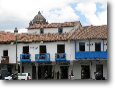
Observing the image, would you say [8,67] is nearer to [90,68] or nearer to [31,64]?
[31,64]

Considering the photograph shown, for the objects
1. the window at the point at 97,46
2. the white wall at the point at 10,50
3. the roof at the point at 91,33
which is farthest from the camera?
the white wall at the point at 10,50

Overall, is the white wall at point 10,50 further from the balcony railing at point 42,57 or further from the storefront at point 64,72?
the storefront at point 64,72

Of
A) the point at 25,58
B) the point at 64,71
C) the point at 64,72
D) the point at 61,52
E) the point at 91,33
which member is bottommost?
the point at 64,72

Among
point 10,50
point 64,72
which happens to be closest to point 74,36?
point 64,72

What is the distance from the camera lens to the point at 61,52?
2877cm

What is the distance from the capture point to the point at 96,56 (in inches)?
1041

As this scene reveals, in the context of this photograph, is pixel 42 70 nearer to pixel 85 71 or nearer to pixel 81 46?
pixel 85 71

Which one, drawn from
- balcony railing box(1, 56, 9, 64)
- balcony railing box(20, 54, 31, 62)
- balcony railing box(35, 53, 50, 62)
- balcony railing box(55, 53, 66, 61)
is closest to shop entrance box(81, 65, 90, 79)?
balcony railing box(55, 53, 66, 61)

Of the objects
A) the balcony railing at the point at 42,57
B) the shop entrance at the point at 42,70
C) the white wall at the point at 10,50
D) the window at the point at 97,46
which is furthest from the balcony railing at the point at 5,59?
the window at the point at 97,46

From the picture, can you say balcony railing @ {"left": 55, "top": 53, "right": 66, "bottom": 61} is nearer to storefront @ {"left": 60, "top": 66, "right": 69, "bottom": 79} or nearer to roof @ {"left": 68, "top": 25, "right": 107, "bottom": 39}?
storefront @ {"left": 60, "top": 66, "right": 69, "bottom": 79}

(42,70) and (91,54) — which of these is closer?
(91,54)

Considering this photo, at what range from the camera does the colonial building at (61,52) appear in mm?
27391

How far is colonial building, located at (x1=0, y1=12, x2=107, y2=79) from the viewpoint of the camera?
2739 cm

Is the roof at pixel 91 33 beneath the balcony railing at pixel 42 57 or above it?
above
